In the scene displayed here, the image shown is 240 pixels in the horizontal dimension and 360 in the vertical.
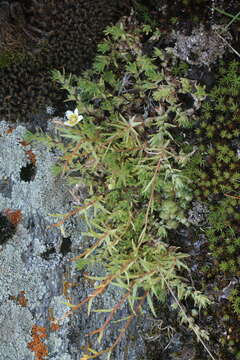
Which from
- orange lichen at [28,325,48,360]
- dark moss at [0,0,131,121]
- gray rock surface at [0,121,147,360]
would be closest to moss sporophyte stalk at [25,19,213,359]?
dark moss at [0,0,131,121]

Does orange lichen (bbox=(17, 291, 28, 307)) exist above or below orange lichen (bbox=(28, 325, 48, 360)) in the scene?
above

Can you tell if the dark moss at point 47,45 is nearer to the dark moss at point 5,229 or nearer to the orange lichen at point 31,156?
the orange lichen at point 31,156

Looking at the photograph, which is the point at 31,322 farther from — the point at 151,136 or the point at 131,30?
the point at 131,30

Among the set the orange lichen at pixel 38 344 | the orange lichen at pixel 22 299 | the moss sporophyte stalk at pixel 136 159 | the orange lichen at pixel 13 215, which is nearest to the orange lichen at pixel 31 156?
the moss sporophyte stalk at pixel 136 159

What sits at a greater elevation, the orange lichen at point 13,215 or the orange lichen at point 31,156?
the orange lichen at point 31,156

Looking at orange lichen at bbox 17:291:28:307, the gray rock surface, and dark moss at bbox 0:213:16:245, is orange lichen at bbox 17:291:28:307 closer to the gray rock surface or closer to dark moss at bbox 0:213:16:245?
the gray rock surface

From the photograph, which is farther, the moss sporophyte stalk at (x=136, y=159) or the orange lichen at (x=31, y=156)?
the orange lichen at (x=31, y=156)

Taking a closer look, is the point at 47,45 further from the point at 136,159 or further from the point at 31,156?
the point at 136,159
